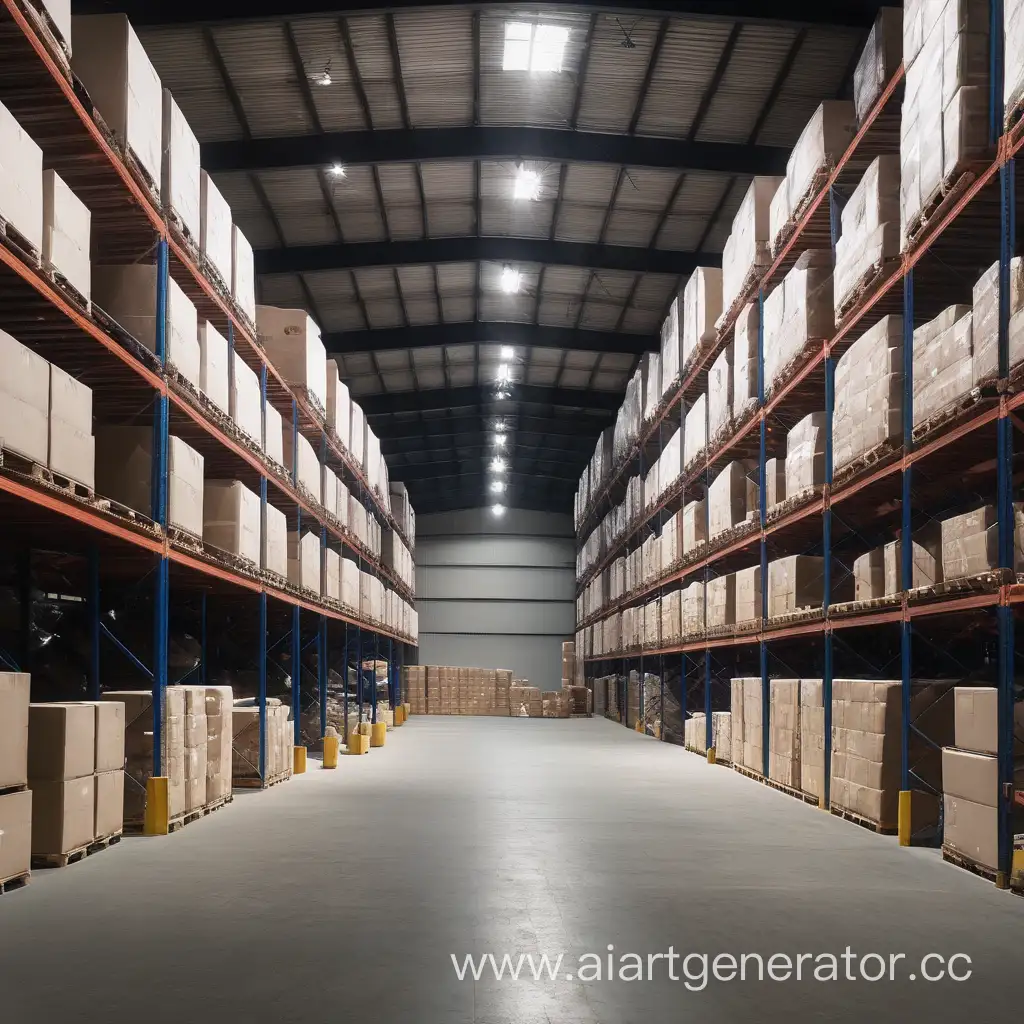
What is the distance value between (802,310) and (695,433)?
483cm

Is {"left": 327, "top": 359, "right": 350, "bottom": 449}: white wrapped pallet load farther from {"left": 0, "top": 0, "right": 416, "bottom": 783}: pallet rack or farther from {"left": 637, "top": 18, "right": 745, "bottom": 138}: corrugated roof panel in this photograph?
{"left": 637, "top": 18, "right": 745, "bottom": 138}: corrugated roof panel

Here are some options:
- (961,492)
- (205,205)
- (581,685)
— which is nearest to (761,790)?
(961,492)

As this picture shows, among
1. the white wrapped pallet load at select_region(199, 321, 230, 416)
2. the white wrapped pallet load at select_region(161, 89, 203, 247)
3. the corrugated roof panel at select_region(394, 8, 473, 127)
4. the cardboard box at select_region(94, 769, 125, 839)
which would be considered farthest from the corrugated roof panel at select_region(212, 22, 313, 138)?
the cardboard box at select_region(94, 769, 125, 839)

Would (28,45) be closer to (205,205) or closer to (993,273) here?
(205,205)

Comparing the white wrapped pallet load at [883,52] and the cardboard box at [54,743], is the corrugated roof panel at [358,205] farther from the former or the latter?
the cardboard box at [54,743]

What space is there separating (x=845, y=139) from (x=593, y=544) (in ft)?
63.3

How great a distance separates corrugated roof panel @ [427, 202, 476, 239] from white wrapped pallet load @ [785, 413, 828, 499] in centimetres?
759

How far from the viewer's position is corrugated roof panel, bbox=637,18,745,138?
1196cm

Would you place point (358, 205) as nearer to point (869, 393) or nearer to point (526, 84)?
point (526, 84)

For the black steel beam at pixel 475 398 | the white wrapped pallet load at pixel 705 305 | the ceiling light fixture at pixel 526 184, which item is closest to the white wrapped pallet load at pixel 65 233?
the ceiling light fixture at pixel 526 184

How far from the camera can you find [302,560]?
1371 centimetres

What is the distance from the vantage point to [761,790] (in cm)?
1148

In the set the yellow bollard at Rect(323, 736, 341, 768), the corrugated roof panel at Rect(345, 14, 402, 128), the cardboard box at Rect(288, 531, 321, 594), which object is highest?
the corrugated roof panel at Rect(345, 14, 402, 128)

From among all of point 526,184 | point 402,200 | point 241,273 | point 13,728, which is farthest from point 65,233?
point 402,200
